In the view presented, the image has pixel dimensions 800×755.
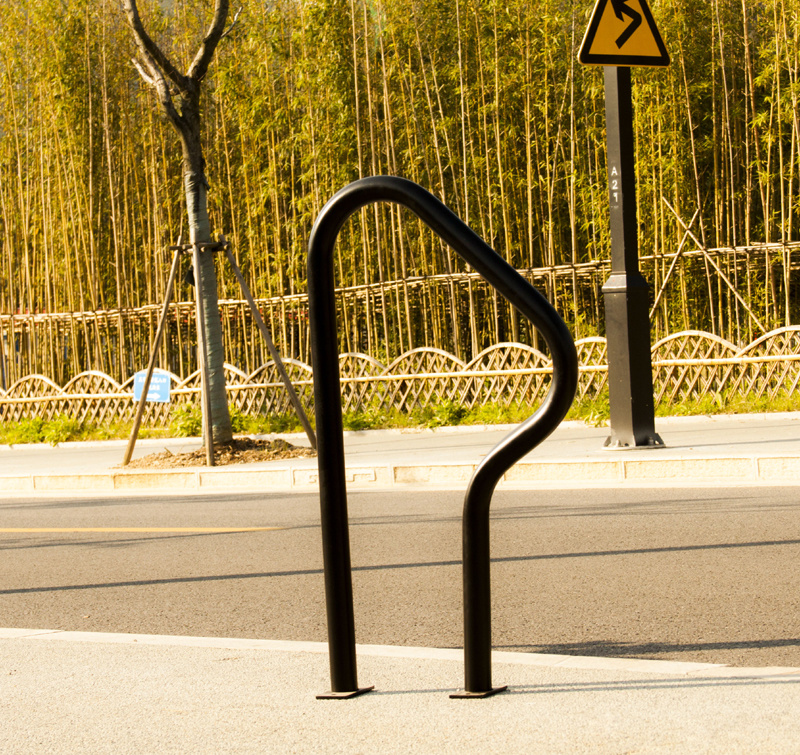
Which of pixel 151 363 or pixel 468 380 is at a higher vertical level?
pixel 151 363

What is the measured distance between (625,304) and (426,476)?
2189 millimetres

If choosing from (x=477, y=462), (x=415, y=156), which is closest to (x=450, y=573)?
(x=477, y=462)

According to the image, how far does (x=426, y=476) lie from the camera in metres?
9.67

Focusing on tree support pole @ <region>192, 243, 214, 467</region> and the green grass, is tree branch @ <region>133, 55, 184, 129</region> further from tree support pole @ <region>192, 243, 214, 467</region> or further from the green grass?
the green grass

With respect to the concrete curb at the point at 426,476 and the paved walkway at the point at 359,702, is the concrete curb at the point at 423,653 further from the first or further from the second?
the concrete curb at the point at 426,476

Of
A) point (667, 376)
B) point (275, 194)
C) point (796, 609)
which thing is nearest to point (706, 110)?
point (667, 376)

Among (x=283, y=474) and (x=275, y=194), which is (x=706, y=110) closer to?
(x=275, y=194)

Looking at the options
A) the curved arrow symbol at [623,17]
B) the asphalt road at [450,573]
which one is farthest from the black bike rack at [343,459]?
the curved arrow symbol at [623,17]

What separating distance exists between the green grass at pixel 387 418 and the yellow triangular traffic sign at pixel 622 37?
4526mm

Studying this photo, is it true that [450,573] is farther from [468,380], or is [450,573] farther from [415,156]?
[415,156]

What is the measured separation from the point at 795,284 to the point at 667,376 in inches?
157

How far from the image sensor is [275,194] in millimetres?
17859

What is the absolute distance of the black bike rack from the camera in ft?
10.1

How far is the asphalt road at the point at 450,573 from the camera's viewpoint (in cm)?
441
